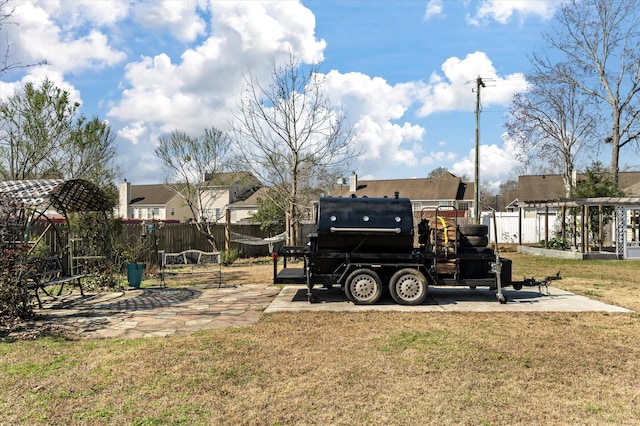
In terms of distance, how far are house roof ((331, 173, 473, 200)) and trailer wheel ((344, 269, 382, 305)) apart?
40396 mm

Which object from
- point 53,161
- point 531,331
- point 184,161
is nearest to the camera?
point 531,331

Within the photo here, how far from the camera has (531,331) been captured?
6906 millimetres

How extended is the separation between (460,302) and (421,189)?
4414cm

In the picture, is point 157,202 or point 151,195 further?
point 151,195

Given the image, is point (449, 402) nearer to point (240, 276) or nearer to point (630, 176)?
point (240, 276)

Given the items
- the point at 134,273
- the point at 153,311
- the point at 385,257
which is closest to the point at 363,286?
the point at 385,257

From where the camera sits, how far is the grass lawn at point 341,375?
4.05 metres

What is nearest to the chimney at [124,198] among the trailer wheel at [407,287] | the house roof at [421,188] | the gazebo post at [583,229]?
the house roof at [421,188]

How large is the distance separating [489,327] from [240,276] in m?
8.79

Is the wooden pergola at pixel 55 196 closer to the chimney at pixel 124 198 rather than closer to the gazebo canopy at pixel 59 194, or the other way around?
the gazebo canopy at pixel 59 194

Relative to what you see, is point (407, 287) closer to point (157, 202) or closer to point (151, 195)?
point (157, 202)

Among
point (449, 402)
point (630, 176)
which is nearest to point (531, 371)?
point (449, 402)

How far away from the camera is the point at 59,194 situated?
32.4ft

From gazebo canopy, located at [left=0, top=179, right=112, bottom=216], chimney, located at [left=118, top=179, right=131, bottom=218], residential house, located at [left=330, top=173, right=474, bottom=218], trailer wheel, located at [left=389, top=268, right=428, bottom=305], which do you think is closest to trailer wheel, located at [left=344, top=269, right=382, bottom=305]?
trailer wheel, located at [left=389, top=268, right=428, bottom=305]
